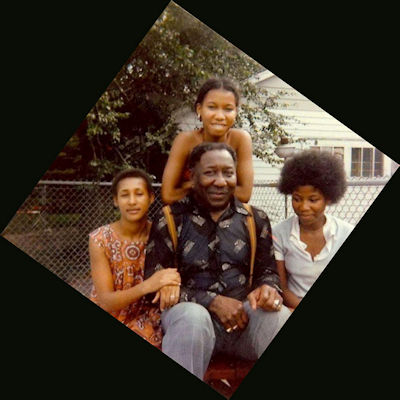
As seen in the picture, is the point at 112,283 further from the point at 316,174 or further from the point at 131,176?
the point at 316,174

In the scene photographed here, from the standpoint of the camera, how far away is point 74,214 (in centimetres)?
373

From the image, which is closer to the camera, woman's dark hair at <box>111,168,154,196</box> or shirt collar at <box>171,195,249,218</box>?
shirt collar at <box>171,195,249,218</box>

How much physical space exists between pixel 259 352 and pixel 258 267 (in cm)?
47

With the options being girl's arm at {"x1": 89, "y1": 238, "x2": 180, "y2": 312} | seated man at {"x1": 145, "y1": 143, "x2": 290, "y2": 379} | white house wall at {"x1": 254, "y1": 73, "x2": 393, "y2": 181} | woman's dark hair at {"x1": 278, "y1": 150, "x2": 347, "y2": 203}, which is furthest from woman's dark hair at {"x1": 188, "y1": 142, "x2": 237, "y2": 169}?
girl's arm at {"x1": 89, "y1": 238, "x2": 180, "y2": 312}

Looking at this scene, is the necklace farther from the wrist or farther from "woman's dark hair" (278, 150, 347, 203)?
"woman's dark hair" (278, 150, 347, 203)

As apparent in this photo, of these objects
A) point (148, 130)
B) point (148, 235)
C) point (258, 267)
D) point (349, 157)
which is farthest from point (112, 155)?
point (349, 157)

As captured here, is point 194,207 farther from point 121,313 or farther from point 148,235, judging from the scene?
point 121,313

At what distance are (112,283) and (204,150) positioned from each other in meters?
0.94

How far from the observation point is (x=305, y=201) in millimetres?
3502

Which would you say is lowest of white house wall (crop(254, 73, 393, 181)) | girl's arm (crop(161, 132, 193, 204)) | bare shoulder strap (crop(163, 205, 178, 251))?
bare shoulder strap (crop(163, 205, 178, 251))

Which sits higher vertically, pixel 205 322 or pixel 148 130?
pixel 148 130

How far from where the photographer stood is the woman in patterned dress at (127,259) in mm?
3471

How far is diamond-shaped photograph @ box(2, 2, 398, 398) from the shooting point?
11.0ft

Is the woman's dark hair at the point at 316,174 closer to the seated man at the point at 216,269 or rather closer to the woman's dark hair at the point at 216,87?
the seated man at the point at 216,269
